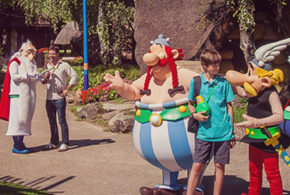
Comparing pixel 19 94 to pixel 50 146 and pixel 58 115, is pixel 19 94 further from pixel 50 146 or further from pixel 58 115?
pixel 50 146

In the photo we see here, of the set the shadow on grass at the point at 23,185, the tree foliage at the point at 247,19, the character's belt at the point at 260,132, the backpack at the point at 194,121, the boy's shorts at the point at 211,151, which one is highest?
the tree foliage at the point at 247,19

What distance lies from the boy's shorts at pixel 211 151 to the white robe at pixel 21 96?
3.45m

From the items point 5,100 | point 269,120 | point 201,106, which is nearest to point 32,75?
point 5,100

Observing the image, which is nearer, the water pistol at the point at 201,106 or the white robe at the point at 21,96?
the water pistol at the point at 201,106

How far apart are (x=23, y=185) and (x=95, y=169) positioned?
1048 mm

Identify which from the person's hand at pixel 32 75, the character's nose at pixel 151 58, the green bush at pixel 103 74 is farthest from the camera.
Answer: the green bush at pixel 103 74

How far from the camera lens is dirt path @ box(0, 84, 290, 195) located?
4.82 meters

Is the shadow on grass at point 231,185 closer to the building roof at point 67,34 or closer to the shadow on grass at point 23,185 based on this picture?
the shadow on grass at point 23,185

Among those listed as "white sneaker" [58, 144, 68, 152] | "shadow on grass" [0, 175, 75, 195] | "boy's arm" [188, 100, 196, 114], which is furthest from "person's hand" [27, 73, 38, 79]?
"boy's arm" [188, 100, 196, 114]

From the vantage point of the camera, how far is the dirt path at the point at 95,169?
4.82m

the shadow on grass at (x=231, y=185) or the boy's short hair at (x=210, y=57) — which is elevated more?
the boy's short hair at (x=210, y=57)

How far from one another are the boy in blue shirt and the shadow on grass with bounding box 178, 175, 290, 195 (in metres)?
0.88

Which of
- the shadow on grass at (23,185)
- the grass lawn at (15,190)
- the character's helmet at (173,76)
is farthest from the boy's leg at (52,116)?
the character's helmet at (173,76)

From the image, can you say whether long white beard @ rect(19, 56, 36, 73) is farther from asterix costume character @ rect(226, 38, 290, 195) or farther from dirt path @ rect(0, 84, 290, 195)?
asterix costume character @ rect(226, 38, 290, 195)
